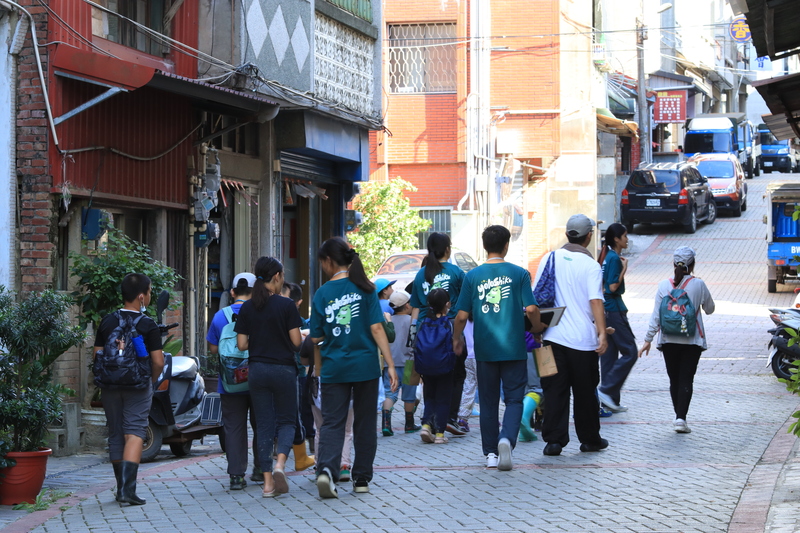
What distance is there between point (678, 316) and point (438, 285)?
7.44 ft

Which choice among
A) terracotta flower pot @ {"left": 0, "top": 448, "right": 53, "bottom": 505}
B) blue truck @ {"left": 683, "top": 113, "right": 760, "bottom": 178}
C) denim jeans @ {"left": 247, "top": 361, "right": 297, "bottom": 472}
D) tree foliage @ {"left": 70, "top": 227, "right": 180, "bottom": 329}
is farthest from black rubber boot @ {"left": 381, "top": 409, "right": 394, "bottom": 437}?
blue truck @ {"left": 683, "top": 113, "right": 760, "bottom": 178}

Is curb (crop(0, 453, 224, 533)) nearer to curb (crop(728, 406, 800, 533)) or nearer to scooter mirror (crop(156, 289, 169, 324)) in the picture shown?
scooter mirror (crop(156, 289, 169, 324))

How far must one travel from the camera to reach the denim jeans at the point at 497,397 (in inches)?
339

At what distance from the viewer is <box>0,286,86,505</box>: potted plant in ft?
25.5

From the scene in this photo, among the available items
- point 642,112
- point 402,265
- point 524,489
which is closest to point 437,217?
point 402,265

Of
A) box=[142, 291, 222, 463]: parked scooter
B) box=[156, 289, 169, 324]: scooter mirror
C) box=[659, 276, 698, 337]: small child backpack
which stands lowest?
box=[142, 291, 222, 463]: parked scooter

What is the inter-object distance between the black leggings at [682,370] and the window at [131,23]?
22.2ft

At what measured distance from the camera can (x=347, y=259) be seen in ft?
26.0

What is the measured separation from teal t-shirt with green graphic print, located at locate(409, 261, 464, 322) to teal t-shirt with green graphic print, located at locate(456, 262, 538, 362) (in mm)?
1608

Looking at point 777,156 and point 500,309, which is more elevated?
point 777,156

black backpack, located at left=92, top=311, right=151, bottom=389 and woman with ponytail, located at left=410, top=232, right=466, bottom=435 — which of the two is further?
woman with ponytail, located at left=410, top=232, right=466, bottom=435

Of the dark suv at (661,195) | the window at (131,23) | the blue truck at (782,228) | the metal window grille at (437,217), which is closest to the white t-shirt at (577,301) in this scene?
the window at (131,23)

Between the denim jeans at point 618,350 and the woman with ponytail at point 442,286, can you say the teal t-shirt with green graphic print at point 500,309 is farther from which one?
the denim jeans at point 618,350

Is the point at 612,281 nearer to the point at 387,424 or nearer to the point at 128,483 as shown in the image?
the point at 387,424
